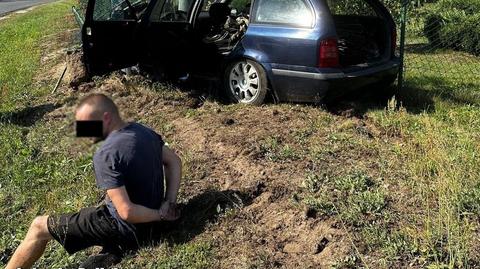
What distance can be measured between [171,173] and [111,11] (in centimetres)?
427

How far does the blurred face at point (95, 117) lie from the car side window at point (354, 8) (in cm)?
375

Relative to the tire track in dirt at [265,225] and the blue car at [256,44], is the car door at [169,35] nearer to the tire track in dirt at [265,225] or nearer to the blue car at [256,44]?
the blue car at [256,44]

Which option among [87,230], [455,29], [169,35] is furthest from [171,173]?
[455,29]

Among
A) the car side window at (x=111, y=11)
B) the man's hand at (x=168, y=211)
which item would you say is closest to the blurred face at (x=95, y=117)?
the man's hand at (x=168, y=211)

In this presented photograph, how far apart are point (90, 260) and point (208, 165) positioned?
1.37 meters

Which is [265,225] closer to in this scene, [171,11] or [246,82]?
[246,82]

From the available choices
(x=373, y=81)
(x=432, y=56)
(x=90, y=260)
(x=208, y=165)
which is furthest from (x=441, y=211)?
(x=432, y=56)

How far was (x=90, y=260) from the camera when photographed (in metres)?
3.67

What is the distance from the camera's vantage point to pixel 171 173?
382 cm

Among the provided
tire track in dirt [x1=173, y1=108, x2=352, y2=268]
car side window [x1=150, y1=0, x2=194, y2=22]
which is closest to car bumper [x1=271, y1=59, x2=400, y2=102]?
tire track in dirt [x1=173, y1=108, x2=352, y2=268]

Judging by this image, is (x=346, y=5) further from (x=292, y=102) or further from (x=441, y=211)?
(x=441, y=211)

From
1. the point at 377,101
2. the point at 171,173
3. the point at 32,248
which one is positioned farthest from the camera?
the point at 377,101

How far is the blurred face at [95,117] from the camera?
10.3 ft

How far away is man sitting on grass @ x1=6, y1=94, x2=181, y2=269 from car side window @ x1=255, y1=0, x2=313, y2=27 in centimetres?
269
